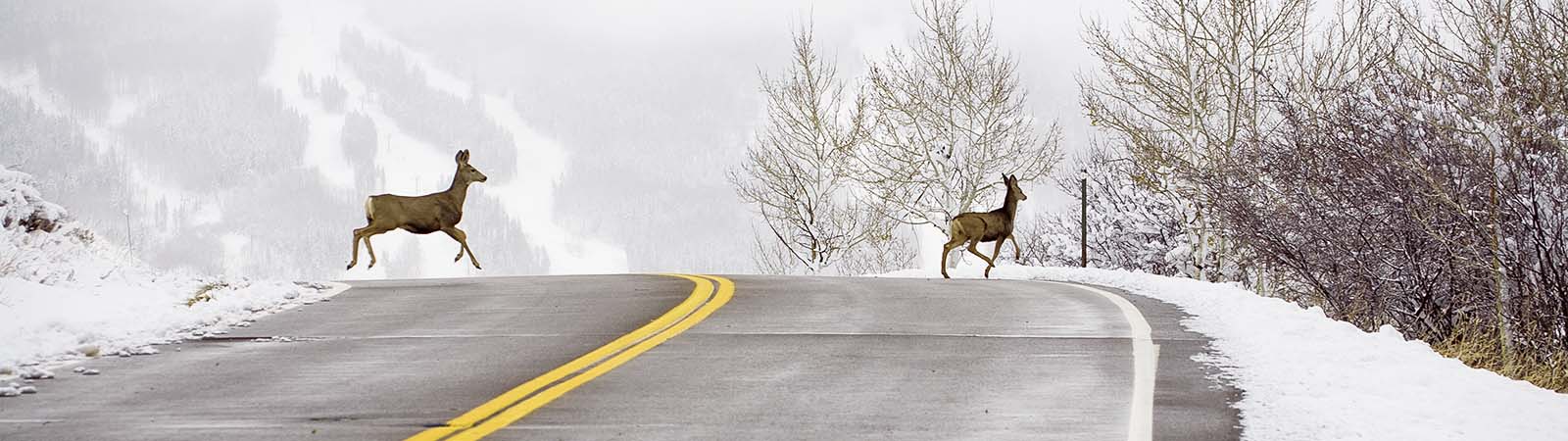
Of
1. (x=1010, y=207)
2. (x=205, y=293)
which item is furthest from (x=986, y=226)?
(x=205, y=293)

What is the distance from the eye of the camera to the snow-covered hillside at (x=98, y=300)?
992 centimetres

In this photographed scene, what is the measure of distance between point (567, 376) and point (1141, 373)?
3.37m

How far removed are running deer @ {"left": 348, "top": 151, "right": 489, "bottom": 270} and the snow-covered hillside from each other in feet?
14.1

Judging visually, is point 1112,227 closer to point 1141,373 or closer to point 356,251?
point 356,251

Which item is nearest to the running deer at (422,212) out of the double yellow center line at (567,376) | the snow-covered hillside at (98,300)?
the snow-covered hillside at (98,300)

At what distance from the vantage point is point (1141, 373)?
8750 mm

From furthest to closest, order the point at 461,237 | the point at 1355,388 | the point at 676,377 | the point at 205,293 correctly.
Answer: the point at 461,237 → the point at 205,293 → the point at 676,377 → the point at 1355,388

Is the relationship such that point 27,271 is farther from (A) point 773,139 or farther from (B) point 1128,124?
(A) point 773,139

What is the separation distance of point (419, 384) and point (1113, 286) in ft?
36.5

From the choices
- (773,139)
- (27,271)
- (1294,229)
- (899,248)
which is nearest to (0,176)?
(27,271)

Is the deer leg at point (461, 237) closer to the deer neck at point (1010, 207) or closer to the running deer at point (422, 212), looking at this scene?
the running deer at point (422, 212)

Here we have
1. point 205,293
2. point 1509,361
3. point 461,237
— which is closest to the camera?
point 205,293

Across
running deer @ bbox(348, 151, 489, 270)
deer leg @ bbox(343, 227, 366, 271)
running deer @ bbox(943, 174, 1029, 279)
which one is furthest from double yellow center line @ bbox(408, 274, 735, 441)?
running deer @ bbox(943, 174, 1029, 279)

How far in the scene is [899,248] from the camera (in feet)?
214
